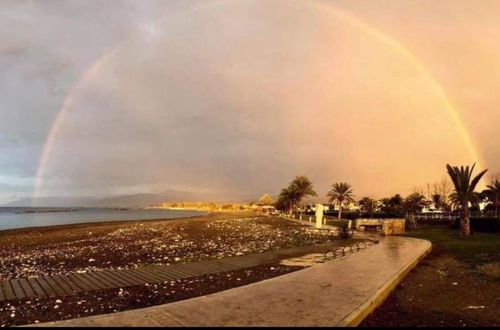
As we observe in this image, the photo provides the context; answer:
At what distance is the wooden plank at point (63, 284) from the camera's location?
34.1 ft

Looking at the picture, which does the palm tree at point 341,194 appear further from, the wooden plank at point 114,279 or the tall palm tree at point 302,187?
the wooden plank at point 114,279

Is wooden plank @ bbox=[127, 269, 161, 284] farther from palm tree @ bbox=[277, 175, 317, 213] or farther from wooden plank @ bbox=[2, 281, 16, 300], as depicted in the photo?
palm tree @ bbox=[277, 175, 317, 213]

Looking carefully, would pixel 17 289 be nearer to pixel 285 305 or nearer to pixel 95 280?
pixel 95 280

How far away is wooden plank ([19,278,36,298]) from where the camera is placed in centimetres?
1012

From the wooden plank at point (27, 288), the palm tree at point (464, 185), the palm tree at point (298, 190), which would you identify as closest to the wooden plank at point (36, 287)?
the wooden plank at point (27, 288)

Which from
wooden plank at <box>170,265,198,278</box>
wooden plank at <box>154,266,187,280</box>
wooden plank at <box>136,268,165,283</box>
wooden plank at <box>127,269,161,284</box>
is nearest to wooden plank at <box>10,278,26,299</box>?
wooden plank at <box>127,269,161,284</box>

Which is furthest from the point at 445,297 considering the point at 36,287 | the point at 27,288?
Answer: the point at 27,288

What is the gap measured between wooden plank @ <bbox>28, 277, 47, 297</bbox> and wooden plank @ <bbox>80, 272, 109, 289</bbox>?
1.27 meters

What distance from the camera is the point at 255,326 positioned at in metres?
5.88

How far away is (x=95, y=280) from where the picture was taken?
11.8 meters

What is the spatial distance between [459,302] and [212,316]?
537cm

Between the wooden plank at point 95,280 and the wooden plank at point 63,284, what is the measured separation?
25.2 inches

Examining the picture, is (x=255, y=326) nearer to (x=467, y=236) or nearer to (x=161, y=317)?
(x=161, y=317)

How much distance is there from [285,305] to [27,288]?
7494 millimetres
